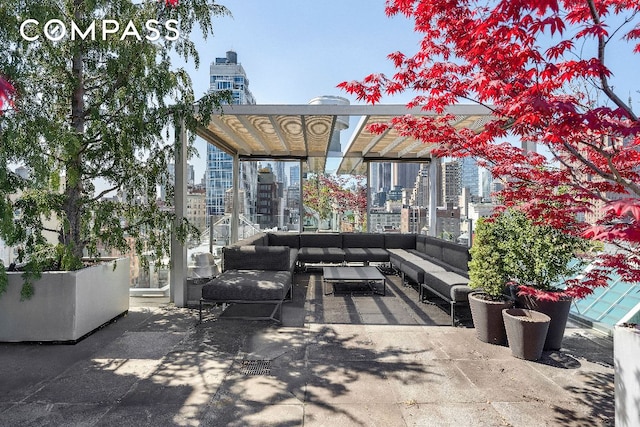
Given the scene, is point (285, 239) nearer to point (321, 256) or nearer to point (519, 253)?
point (321, 256)

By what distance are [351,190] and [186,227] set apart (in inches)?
264

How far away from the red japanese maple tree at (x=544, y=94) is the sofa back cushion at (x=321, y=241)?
4.60 metres

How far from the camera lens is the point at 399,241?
798 centimetres

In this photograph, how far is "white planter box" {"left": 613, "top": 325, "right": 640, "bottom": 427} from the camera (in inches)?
73.5

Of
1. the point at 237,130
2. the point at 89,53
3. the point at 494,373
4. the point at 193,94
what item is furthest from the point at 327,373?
the point at 237,130

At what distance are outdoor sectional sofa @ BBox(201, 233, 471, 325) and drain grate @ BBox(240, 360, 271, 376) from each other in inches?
40.4

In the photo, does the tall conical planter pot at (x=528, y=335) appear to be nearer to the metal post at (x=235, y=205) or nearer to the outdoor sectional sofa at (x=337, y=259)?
the outdoor sectional sofa at (x=337, y=259)

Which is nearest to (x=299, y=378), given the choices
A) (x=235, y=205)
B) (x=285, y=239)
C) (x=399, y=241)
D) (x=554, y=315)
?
(x=554, y=315)

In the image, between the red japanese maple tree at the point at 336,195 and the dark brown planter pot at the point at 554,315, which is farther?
the red japanese maple tree at the point at 336,195

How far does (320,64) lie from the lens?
7.63 meters

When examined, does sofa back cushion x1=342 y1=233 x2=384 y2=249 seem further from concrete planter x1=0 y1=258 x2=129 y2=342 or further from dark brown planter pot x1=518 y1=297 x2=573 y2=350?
concrete planter x1=0 y1=258 x2=129 y2=342

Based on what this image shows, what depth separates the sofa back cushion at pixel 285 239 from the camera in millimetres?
7902

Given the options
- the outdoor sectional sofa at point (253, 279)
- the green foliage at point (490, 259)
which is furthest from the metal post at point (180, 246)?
the green foliage at point (490, 259)

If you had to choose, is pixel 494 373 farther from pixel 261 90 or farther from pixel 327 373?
pixel 261 90
